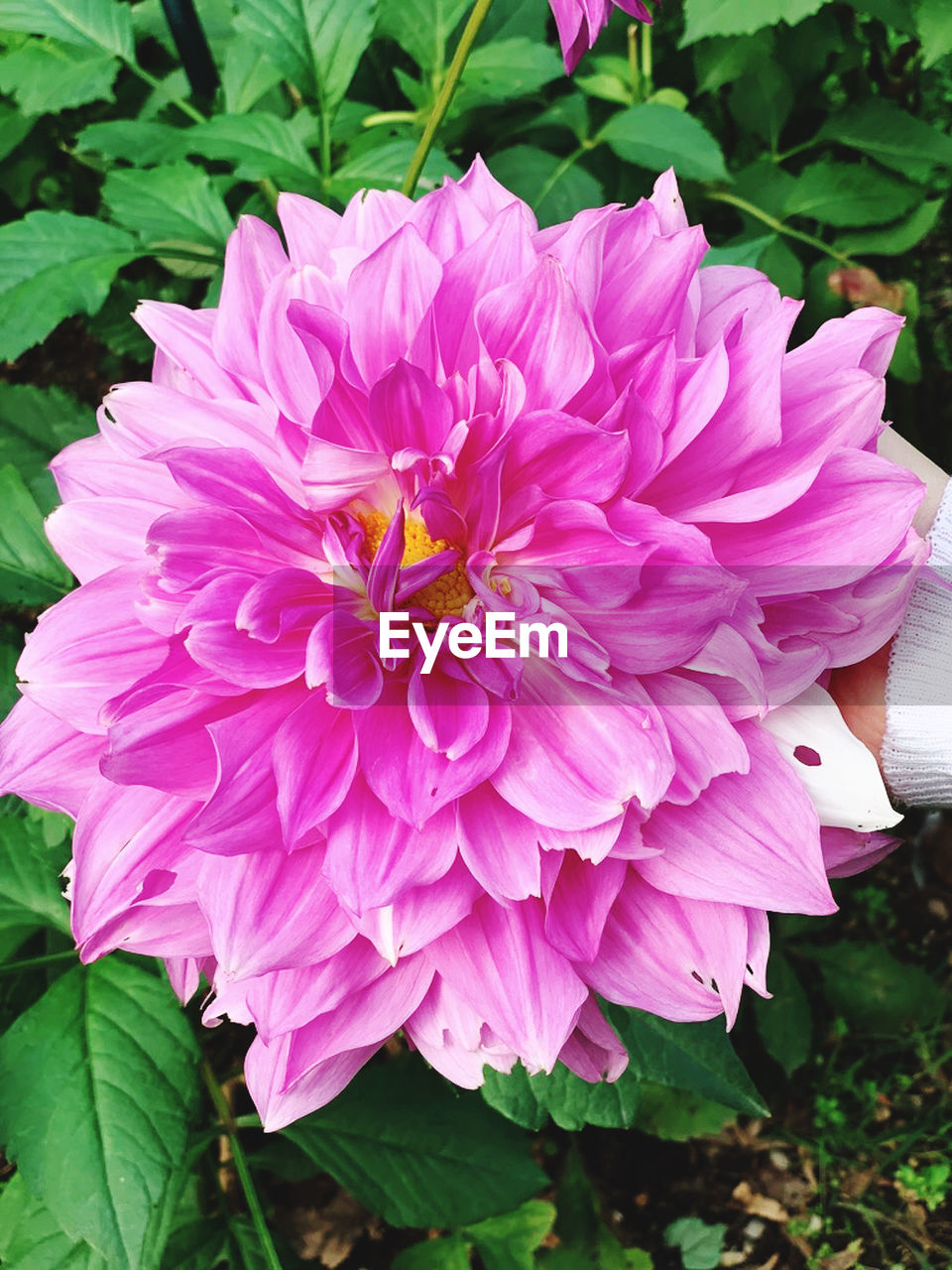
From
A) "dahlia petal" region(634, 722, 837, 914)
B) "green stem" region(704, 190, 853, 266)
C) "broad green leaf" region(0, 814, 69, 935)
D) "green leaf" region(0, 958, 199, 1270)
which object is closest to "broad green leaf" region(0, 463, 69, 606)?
"broad green leaf" region(0, 814, 69, 935)

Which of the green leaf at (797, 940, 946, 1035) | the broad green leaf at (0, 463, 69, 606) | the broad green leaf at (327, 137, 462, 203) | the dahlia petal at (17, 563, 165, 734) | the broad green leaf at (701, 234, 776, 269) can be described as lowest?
the green leaf at (797, 940, 946, 1035)

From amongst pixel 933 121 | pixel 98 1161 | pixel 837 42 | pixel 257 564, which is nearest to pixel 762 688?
pixel 257 564

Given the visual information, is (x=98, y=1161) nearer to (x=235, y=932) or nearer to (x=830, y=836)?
(x=235, y=932)

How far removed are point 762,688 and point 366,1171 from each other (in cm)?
77

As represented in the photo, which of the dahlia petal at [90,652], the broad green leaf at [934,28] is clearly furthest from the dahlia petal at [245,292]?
the broad green leaf at [934,28]

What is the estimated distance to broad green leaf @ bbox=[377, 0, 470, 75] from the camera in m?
1.24

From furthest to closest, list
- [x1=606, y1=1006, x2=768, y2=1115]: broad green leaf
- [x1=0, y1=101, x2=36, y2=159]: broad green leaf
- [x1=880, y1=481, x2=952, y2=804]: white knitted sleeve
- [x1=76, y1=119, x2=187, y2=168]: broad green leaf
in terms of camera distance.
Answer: [x1=0, y1=101, x2=36, y2=159]: broad green leaf → [x1=76, y1=119, x2=187, y2=168]: broad green leaf → [x1=606, y1=1006, x2=768, y2=1115]: broad green leaf → [x1=880, y1=481, x2=952, y2=804]: white knitted sleeve

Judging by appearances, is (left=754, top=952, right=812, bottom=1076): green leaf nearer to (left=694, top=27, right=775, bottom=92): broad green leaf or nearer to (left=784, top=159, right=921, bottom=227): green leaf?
(left=784, top=159, right=921, bottom=227): green leaf

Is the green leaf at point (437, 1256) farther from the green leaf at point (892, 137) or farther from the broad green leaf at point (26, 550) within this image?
the green leaf at point (892, 137)

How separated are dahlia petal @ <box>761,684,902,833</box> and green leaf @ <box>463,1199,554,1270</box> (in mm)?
861

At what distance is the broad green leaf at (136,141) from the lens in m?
1.17

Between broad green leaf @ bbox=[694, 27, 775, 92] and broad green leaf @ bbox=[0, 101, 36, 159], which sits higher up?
broad green leaf @ bbox=[694, 27, 775, 92]

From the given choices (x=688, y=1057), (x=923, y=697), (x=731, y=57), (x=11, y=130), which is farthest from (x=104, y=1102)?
(x=731, y=57)

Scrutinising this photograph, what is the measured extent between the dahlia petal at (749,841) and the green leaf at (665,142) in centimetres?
84
